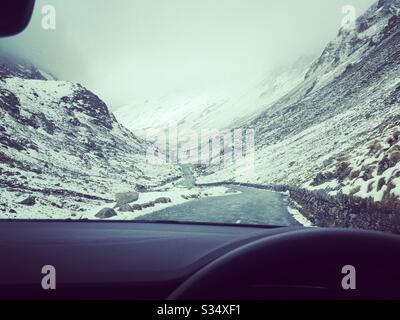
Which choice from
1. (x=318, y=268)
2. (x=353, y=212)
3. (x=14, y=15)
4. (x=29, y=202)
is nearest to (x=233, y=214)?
(x=353, y=212)

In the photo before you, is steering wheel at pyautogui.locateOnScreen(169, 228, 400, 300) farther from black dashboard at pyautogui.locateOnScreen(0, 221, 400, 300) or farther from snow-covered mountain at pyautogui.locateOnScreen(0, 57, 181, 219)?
snow-covered mountain at pyautogui.locateOnScreen(0, 57, 181, 219)

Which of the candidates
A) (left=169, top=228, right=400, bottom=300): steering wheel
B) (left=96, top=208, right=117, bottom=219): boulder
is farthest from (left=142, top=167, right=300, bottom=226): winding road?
(left=169, top=228, right=400, bottom=300): steering wheel

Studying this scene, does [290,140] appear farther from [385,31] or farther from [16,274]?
[16,274]

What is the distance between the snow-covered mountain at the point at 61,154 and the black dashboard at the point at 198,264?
35872 mm

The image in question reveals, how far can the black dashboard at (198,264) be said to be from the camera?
57.2 inches

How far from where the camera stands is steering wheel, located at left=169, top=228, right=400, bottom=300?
145cm

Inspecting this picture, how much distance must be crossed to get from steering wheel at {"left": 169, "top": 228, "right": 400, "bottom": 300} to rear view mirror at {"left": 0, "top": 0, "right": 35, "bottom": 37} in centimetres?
123

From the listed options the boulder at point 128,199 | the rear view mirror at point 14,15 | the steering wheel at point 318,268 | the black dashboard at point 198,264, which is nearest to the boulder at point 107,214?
the boulder at point 128,199

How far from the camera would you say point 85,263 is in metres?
2.53

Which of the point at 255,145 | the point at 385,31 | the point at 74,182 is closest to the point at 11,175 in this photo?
the point at 74,182

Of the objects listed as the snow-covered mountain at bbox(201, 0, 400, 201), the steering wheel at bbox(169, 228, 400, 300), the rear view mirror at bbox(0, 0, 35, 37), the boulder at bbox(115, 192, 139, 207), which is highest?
the snow-covered mountain at bbox(201, 0, 400, 201)
